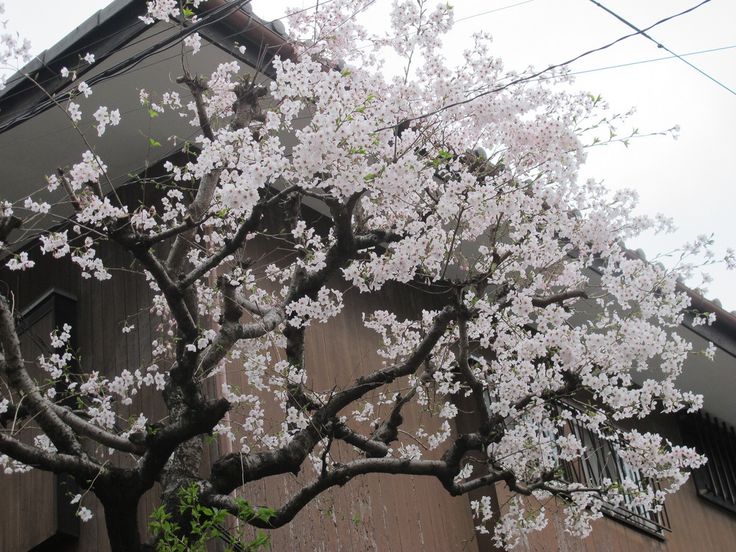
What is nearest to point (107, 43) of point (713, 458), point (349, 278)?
point (349, 278)

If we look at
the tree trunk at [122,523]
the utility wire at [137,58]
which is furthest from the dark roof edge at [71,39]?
the tree trunk at [122,523]

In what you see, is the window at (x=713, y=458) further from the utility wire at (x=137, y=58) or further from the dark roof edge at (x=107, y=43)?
the utility wire at (x=137, y=58)

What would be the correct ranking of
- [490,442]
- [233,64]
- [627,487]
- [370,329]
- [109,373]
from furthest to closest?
1. [370,329]
2. [109,373]
3. [233,64]
4. [627,487]
5. [490,442]

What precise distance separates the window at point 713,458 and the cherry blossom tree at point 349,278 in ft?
14.5

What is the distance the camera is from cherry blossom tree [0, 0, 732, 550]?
4.75 m

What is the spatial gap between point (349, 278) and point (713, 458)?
6902mm

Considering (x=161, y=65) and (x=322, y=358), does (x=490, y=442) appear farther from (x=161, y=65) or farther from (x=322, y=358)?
(x=161, y=65)

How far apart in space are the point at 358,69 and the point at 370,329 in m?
2.31

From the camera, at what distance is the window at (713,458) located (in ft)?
34.7

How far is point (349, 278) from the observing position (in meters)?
5.73

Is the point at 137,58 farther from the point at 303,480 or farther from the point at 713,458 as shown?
the point at 713,458

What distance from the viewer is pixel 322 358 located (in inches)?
284

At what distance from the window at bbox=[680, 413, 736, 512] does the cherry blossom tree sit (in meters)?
4.41

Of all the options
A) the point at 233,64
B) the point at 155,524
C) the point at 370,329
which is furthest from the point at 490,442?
the point at 233,64
